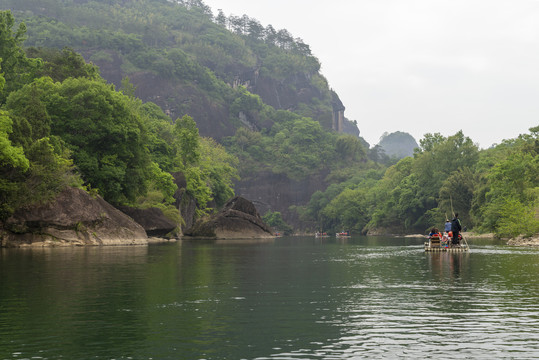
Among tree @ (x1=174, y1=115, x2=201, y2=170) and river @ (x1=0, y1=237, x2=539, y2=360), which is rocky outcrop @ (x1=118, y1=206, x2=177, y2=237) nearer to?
tree @ (x1=174, y1=115, x2=201, y2=170)

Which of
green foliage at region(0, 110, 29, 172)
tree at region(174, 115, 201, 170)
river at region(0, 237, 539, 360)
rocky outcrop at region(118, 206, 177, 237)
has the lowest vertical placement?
river at region(0, 237, 539, 360)

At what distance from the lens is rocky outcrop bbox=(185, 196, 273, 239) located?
4006 inches

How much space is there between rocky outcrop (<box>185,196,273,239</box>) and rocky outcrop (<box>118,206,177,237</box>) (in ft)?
62.6

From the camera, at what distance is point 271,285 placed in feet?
85.1

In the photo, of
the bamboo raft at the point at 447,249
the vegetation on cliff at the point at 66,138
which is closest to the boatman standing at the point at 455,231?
the bamboo raft at the point at 447,249

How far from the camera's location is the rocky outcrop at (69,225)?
186 ft

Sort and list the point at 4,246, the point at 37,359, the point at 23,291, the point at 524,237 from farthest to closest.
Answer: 1. the point at 524,237
2. the point at 4,246
3. the point at 23,291
4. the point at 37,359

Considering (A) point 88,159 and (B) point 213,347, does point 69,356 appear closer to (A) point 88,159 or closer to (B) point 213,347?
(B) point 213,347

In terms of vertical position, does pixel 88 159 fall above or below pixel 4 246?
above

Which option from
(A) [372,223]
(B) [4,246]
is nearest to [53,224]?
(B) [4,246]

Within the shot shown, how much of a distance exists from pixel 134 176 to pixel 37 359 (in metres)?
64.9

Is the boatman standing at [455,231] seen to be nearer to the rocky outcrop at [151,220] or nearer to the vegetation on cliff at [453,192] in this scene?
the vegetation on cliff at [453,192]

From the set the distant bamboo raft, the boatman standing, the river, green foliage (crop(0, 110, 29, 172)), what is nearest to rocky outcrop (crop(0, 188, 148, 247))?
green foliage (crop(0, 110, 29, 172))

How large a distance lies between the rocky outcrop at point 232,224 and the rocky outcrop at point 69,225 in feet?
108
